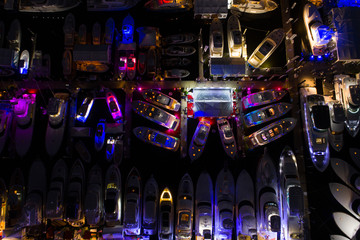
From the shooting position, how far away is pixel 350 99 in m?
10.0

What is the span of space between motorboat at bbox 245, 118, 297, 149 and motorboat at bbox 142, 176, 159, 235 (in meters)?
3.82

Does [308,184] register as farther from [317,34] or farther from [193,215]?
[317,34]

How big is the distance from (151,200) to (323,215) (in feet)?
20.0

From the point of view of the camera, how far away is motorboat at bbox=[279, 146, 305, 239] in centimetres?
922

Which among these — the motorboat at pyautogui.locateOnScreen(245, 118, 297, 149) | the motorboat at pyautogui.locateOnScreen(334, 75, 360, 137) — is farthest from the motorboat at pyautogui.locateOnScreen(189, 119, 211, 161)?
the motorboat at pyautogui.locateOnScreen(334, 75, 360, 137)

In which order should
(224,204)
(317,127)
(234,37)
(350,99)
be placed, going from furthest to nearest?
(234,37) → (350,99) → (317,127) → (224,204)

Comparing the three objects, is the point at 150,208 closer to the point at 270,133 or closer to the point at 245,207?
the point at 245,207

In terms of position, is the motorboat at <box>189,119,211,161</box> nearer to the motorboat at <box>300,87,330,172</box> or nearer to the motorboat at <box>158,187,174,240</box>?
the motorboat at <box>158,187,174,240</box>

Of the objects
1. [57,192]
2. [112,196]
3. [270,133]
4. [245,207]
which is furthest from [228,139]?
[57,192]

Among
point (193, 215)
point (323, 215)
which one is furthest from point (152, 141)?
point (323, 215)

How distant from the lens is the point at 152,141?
1019cm

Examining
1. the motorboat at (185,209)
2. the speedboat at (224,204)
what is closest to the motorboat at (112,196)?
the motorboat at (185,209)

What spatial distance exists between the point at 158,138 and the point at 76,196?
345 cm

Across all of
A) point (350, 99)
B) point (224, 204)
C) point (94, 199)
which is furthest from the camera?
point (350, 99)
